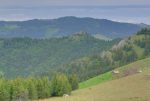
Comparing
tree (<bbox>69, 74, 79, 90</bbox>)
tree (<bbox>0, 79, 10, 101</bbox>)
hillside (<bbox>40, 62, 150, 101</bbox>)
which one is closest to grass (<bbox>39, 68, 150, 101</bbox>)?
hillside (<bbox>40, 62, 150, 101</bbox>)

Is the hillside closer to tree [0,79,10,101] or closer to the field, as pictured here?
the field

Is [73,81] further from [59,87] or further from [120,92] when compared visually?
[120,92]

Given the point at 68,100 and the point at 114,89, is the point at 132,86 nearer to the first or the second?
the point at 114,89

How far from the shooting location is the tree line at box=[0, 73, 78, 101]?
13875cm

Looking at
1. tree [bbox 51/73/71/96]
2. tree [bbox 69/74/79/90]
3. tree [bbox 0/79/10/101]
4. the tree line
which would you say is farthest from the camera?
tree [bbox 69/74/79/90]

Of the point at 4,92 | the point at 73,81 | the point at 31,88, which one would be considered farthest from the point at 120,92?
the point at 73,81

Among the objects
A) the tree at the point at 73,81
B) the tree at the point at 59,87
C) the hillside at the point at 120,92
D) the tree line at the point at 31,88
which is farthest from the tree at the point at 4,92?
the tree at the point at 73,81

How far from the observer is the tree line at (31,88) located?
139 meters

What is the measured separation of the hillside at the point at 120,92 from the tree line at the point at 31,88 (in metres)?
6.32

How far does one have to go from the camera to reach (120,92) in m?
139

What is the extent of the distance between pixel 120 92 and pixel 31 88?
31.3 meters

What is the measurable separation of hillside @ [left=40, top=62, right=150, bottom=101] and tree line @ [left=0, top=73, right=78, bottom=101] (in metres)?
6.32

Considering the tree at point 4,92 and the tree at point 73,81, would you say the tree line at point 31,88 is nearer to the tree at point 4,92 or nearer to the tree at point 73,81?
the tree at point 4,92

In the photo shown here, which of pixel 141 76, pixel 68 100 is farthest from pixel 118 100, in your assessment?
pixel 141 76
